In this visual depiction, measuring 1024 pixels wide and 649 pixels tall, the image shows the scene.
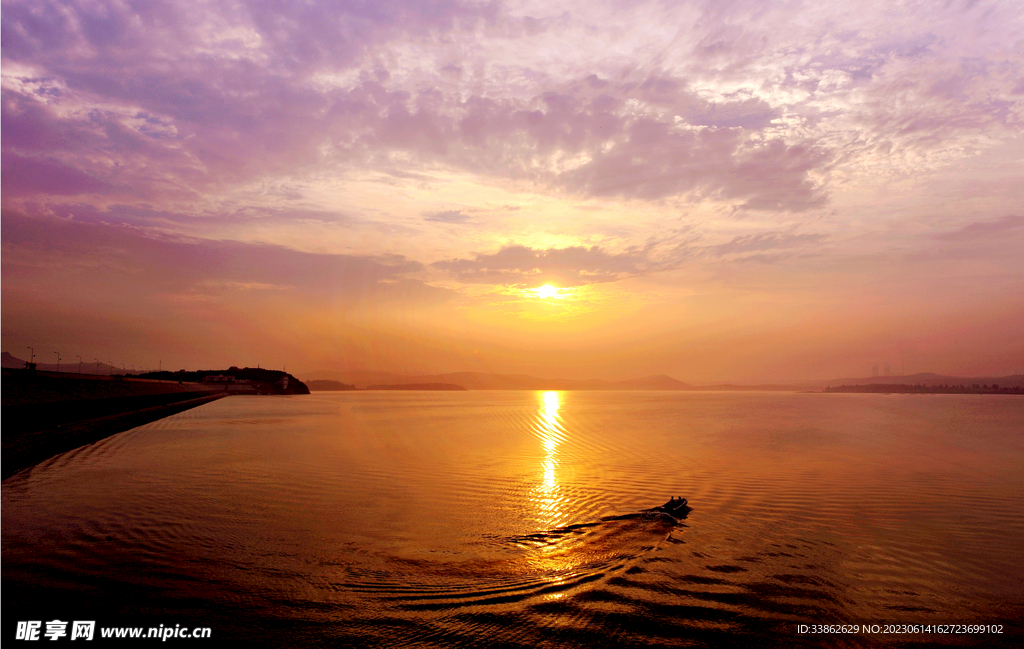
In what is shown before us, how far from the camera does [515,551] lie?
11562 millimetres

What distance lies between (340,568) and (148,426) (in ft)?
134

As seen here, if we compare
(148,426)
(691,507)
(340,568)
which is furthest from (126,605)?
(148,426)

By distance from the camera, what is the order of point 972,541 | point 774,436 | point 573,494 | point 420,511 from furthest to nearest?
point 774,436 < point 573,494 < point 420,511 < point 972,541

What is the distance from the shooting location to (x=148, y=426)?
1634 inches

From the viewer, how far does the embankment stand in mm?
24891

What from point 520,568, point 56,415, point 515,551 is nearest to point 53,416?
point 56,415

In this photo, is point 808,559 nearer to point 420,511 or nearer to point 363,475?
point 420,511

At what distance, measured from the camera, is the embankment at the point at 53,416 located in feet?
81.7

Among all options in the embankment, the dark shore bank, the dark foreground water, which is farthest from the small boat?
the dark shore bank

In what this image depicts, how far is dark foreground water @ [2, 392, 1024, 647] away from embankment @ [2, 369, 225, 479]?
120 inches

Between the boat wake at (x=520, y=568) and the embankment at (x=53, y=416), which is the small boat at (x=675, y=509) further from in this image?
the embankment at (x=53, y=416)

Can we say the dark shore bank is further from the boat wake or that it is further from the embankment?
the boat wake

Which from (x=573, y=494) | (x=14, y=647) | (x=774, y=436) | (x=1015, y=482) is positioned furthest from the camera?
(x=774, y=436)

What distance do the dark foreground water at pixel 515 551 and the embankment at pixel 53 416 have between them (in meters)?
3.05
